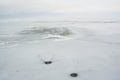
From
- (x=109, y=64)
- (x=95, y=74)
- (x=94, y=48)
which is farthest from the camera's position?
(x=94, y=48)

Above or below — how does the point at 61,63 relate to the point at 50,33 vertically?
above

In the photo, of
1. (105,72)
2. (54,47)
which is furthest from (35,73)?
(54,47)

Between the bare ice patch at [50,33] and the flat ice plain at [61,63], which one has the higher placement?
the flat ice plain at [61,63]

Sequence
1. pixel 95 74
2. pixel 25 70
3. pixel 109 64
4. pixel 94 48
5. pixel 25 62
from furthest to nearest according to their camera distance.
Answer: pixel 94 48
pixel 25 62
pixel 109 64
pixel 25 70
pixel 95 74

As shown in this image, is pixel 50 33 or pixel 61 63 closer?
pixel 61 63

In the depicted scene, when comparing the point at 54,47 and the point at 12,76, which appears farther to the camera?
the point at 54,47

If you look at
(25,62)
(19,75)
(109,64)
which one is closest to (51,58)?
(25,62)

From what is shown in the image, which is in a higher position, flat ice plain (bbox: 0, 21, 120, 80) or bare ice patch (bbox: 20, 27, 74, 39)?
flat ice plain (bbox: 0, 21, 120, 80)

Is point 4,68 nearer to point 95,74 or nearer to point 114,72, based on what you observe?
point 95,74

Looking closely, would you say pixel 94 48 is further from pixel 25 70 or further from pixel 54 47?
pixel 25 70

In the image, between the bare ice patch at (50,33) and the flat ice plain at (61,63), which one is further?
the bare ice patch at (50,33)
